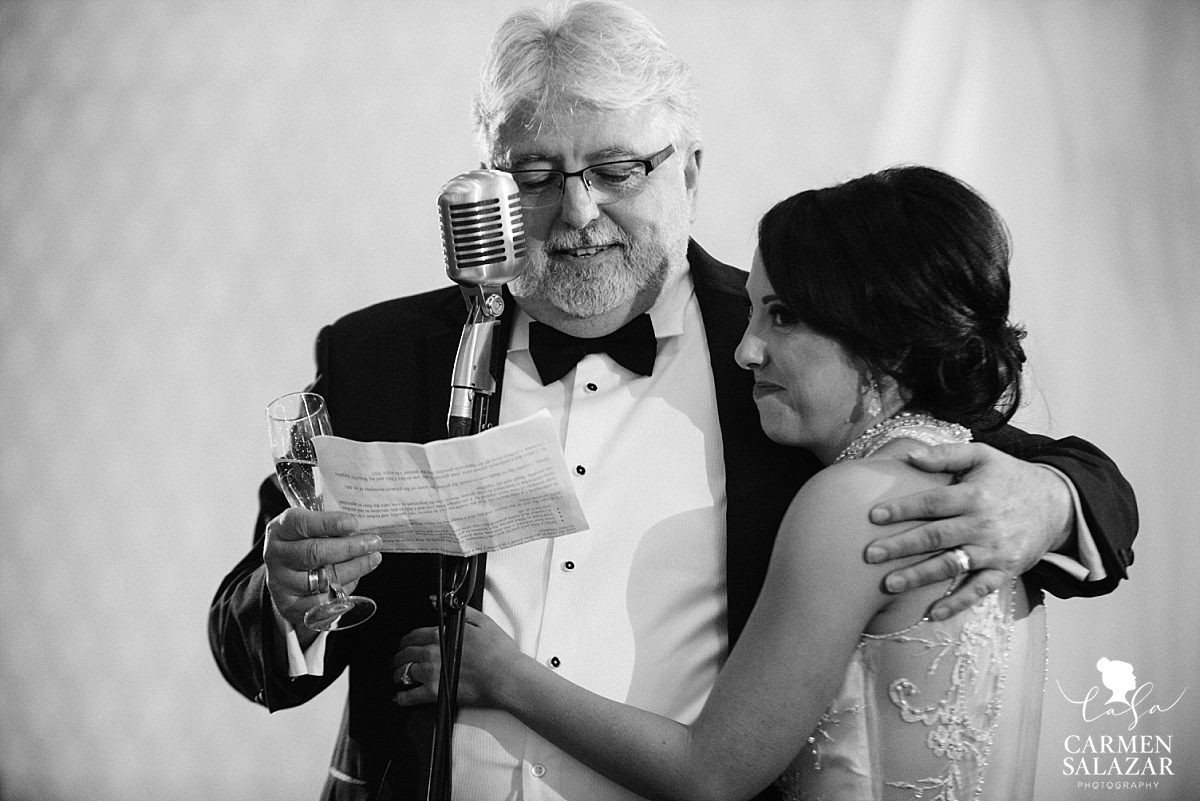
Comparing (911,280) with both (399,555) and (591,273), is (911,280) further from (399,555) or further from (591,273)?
(399,555)

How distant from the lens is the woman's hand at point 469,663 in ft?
6.01

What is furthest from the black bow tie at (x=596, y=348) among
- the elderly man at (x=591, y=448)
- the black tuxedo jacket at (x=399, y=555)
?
the black tuxedo jacket at (x=399, y=555)

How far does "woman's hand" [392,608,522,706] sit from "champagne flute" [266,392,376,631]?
0.27 meters

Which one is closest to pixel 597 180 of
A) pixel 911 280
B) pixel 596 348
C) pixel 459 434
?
pixel 596 348

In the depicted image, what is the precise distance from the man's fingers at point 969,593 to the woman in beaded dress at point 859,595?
2 centimetres

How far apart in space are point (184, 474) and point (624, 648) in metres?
1.83

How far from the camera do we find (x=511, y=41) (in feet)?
7.09

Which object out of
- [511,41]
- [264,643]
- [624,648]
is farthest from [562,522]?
[511,41]

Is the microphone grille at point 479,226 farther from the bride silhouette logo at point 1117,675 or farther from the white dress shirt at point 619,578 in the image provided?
the bride silhouette logo at point 1117,675

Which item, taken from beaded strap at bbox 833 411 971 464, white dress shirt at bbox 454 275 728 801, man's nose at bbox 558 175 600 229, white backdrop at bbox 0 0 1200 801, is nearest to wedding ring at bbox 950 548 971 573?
beaded strap at bbox 833 411 971 464

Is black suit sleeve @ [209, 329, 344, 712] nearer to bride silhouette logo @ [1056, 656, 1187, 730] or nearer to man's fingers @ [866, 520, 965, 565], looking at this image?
man's fingers @ [866, 520, 965, 565]

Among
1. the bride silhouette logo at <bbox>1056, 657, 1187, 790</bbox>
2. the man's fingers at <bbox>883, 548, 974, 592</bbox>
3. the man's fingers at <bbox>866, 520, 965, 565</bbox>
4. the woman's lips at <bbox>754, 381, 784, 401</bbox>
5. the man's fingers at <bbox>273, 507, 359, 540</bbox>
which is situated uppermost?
the woman's lips at <bbox>754, 381, 784, 401</bbox>

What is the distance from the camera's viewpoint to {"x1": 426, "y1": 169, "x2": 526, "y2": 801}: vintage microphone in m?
1.42

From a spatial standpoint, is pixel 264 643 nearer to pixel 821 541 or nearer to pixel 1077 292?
pixel 821 541
